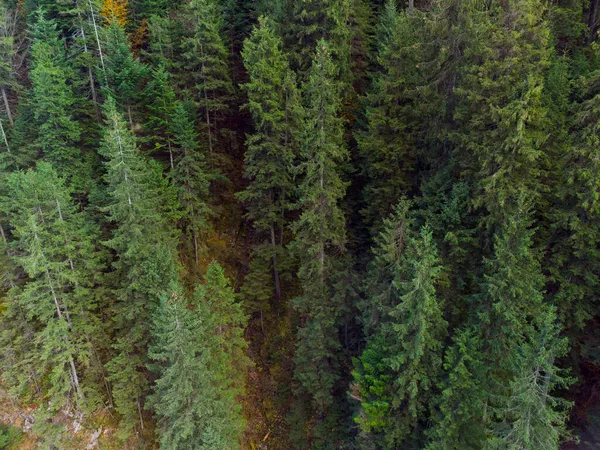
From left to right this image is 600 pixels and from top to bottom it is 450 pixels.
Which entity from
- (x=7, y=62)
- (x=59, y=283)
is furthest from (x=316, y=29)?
(x=7, y=62)

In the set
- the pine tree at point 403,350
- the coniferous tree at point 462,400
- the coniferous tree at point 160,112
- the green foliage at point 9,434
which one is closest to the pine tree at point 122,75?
the coniferous tree at point 160,112

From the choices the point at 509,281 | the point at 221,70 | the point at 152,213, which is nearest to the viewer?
the point at 509,281

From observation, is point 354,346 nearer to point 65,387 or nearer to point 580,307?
point 580,307

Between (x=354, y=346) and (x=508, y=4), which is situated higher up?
(x=508, y=4)

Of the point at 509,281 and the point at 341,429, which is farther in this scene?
the point at 341,429

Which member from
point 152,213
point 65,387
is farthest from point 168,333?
point 65,387
